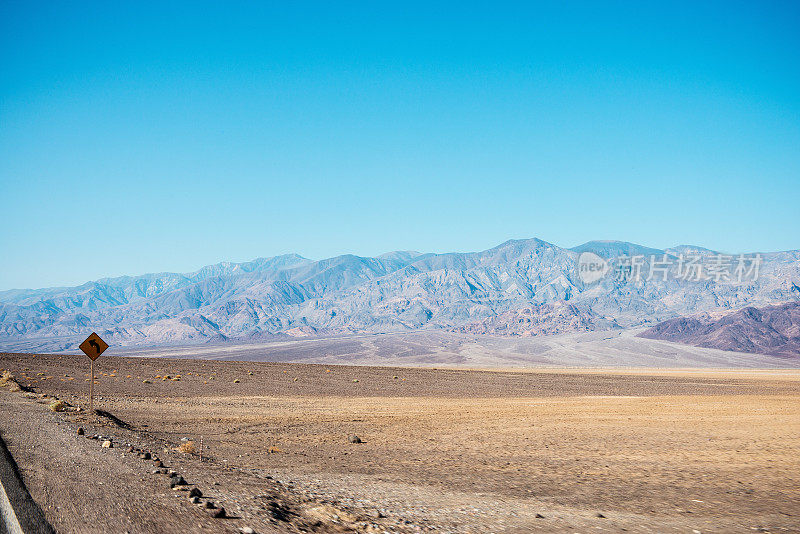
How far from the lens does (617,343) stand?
182 metres

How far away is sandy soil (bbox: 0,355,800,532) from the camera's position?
908 cm

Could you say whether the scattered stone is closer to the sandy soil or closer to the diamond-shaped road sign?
the sandy soil

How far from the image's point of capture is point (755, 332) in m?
184

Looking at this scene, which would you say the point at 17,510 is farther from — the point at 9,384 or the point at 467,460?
the point at 9,384

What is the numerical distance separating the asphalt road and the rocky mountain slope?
19338 centimetres

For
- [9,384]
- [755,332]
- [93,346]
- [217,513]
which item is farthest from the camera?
[755,332]

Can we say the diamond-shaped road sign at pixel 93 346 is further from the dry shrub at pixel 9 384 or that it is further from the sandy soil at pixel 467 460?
the dry shrub at pixel 9 384

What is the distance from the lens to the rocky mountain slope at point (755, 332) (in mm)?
175125

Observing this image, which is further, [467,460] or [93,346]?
[93,346]

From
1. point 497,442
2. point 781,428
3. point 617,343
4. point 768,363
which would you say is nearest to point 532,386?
point 781,428

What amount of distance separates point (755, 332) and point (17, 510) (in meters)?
210

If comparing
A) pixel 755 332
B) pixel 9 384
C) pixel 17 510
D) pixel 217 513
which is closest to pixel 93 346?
pixel 9 384

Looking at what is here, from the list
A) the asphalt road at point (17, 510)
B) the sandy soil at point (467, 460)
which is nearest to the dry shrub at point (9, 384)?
the sandy soil at point (467, 460)

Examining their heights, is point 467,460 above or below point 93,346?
below
